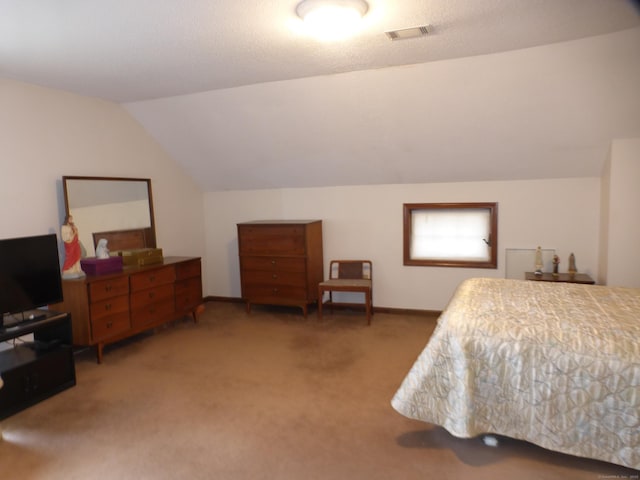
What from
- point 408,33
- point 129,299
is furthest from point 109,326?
point 408,33

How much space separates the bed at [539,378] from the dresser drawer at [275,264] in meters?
2.54

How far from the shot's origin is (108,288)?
3871 millimetres

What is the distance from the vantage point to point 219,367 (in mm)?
3744

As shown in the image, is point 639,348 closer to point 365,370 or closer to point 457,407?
point 457,407

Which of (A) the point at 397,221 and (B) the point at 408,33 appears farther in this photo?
(A) the point at 397,221

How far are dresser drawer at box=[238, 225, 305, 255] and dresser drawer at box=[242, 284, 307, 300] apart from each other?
400mm

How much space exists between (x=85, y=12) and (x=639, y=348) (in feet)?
10.8

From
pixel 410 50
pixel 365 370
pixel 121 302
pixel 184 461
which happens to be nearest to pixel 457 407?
pixel 365 370

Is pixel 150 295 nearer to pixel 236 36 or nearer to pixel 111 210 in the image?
pixel 111 210

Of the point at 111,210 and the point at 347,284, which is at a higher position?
the point at 111,210

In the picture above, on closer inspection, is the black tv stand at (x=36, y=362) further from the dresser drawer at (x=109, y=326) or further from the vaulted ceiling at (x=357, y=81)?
the vaulted ceiling at (x=357, y=81)

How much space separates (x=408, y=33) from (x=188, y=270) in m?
3.28

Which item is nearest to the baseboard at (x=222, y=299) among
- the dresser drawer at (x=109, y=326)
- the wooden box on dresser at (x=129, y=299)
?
the wooden box on dresser at (x=129, y=299)

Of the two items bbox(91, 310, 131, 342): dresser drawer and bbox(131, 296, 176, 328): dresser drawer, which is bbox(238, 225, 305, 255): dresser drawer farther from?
bbox(91, 310, 131, 342): dresser drawer
